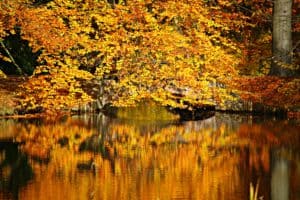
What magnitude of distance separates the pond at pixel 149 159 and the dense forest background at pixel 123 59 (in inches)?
49.9

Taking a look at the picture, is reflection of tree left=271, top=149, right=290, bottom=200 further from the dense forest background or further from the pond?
the dense forest background

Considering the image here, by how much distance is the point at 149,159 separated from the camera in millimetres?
13211

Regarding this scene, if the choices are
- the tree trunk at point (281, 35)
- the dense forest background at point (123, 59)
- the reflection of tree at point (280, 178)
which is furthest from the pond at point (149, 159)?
the tree trunk at point (281, 35)

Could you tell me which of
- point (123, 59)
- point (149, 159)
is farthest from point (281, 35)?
point (149, 159)

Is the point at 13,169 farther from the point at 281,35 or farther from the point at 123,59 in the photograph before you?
the point at 281,35

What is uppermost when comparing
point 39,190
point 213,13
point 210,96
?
point 213,13

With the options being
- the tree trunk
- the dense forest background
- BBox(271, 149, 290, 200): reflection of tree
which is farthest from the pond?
the tree trunk

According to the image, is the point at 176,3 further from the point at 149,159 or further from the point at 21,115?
the point at 149,159

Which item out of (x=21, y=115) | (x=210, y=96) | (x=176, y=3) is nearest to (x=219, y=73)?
(x=210, y=96)

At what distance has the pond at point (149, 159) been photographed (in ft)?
34.0

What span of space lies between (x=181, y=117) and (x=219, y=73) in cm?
210

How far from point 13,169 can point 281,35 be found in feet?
38.9

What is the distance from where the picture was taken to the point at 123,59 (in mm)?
21375

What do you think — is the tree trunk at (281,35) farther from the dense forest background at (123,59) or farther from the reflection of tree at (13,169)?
the reflection of tree at (13,169)
